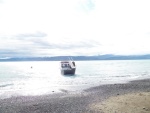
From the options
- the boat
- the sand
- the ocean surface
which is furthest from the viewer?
the boat

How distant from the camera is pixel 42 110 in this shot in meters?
20.2

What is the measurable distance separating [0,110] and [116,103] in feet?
35.0

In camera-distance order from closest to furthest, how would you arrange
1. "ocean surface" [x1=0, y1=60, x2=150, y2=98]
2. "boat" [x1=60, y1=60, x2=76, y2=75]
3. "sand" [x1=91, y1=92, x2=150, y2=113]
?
1. "sand" [x1=91, y1=92, x2=150, y2=113]
2. "ocean surface" [x1=0, y1=60, x2=150, y2=98]
3. "boat" [x1=60, y1=60, x2=76, y2=75]

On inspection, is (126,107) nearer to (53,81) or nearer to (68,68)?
(53,81)

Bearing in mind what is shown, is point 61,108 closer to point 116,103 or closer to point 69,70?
point 116,103

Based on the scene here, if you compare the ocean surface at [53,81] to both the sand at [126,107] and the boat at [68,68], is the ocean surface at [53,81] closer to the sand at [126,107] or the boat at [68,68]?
the boat at [68,68]

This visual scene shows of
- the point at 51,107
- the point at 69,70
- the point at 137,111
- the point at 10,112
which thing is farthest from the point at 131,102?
the point at 69,70

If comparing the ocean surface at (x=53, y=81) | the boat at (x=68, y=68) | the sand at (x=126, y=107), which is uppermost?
the boat at (x=68, y=68)

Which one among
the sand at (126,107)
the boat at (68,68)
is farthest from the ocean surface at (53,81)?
the sand at (126,107)

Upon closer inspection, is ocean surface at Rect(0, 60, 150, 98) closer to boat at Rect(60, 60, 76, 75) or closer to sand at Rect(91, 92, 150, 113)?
boat at Rect(60, 60, 76, 75)

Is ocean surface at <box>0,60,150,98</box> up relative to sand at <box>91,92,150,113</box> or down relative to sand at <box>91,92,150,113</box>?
down

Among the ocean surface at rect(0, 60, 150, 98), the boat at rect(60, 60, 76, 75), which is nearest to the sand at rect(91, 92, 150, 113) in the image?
the ocean surface at rect(0, 60, 150, 98)

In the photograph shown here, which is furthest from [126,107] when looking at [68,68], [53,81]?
[68,68]

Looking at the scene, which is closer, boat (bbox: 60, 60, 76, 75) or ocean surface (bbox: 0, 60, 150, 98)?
ocean surface (bbox: 0, 60, 150, 98)
